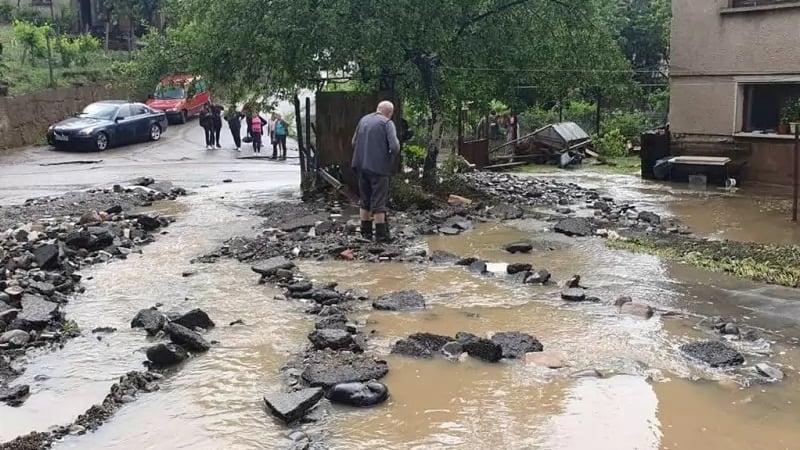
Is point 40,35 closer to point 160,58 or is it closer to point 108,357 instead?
point 160,58

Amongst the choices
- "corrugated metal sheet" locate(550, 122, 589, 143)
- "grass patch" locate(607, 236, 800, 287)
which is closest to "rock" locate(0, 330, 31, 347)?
"grass patch" locate(607, 236, 800, 287)

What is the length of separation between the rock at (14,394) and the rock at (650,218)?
30.3 feet

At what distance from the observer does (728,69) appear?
16.5m

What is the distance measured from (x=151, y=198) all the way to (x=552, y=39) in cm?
815

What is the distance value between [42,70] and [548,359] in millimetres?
27632

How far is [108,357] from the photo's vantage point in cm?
620

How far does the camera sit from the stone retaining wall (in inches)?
978

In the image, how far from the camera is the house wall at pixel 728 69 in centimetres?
1559

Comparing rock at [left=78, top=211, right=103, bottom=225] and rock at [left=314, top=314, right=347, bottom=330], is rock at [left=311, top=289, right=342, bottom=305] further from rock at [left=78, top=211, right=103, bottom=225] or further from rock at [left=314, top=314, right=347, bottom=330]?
A: rock at [left=78, top=211, right=103, bottom=225]

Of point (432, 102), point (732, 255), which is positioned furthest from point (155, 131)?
point (732, 255)

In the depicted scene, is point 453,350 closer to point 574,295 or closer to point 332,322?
point 332,322

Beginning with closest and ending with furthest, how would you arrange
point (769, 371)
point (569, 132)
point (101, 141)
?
point (769, 371) → point (569, 132) → point (101, 141)

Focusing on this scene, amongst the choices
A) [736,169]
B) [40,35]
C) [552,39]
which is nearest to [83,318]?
[552,39]

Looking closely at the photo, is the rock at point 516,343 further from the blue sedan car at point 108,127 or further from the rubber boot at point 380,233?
the blue sedan car at point 108,127
